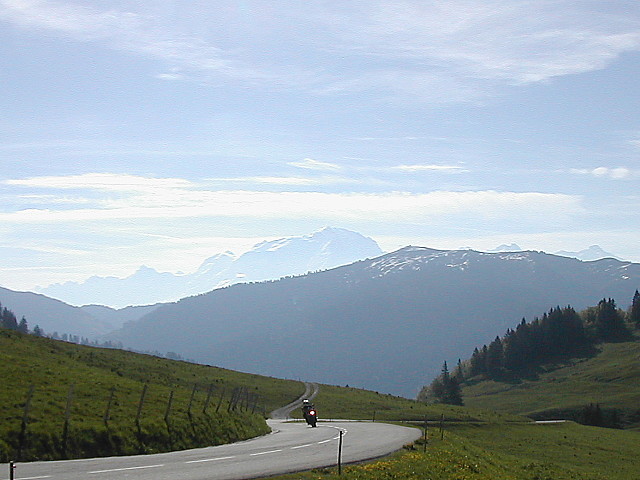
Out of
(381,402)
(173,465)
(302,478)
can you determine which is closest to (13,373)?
(173,465)

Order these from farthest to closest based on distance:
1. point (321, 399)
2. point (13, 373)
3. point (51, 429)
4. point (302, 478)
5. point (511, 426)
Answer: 1. point (321, 399)
2. point (511, 426)
3. point (13, 373)
4. point (51, 429)
5. point (302, 478)

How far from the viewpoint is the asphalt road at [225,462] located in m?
25.7

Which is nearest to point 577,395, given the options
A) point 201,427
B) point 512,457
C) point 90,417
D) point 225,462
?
point 512,457

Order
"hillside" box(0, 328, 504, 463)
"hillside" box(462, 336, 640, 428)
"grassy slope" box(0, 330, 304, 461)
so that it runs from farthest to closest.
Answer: "hillside" box(462, 336, 640, 428)
"grassy slope" box(0, 330, 304, 461)
"hillside" box(0, 328, 504, 463)

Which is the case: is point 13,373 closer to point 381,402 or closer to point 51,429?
point 51,429

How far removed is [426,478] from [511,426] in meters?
62.1

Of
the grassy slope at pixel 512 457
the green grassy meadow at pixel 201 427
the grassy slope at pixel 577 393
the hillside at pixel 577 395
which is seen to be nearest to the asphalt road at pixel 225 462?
the green grassy meadow at pixel 201 427

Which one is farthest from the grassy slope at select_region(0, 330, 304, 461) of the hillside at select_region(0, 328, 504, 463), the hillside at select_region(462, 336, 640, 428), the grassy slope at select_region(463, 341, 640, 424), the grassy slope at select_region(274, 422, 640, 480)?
the grassy slope at select_region(463, 341, 640, 424)

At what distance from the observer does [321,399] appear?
10338 centimetres

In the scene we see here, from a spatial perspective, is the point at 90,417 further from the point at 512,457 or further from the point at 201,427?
the point at 512,457

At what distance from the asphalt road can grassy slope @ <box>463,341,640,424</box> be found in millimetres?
121873

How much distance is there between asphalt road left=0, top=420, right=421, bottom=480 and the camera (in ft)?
84.4

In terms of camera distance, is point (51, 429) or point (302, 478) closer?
point (302, 478)

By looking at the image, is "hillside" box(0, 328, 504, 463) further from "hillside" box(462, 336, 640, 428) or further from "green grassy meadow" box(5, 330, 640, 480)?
"hillside" box(462, 336, 640, 428)
